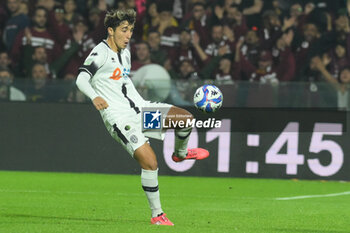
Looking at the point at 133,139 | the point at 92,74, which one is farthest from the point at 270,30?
the point at 133,139

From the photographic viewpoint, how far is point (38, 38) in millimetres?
16156

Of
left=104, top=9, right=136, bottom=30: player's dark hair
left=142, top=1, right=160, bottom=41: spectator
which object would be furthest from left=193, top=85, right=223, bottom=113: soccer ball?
left=142, top=1, right=160, bottom=41: spectator

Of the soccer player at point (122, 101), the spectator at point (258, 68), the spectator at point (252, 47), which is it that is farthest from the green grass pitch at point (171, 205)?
the spectator at point (252, 47)

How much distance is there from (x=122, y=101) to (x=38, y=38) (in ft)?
25.7

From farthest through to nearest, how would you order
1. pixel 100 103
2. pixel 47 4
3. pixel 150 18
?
pixel 47 4, pixel 150 18, pixel 100 103

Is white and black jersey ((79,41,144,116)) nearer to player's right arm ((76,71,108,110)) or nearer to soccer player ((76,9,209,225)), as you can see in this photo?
soccer player ((76,9,209,225))

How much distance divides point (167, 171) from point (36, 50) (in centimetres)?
327

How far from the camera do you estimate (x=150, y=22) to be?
16578 millimetres

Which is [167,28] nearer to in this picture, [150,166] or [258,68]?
[258,68]

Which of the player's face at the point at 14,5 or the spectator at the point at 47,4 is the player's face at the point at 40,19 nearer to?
the spectator at the point at 47,4

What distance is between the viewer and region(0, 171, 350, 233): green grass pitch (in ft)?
27.9

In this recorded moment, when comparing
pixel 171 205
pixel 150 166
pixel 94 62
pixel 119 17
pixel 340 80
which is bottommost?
pixel 171 205

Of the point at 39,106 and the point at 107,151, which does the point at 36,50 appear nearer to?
the point at 39,106

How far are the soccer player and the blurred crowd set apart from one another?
581 centimetres
